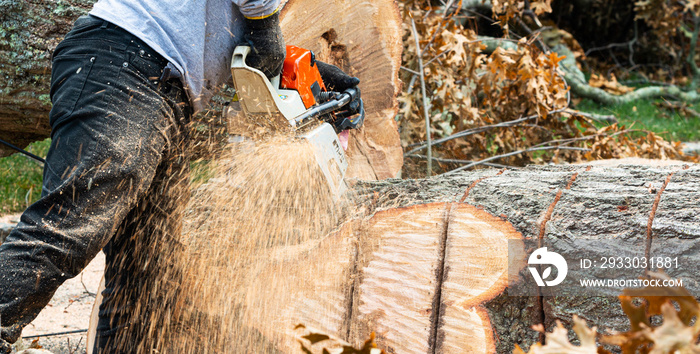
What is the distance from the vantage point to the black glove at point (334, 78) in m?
2.23

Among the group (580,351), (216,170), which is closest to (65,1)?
(216,170)

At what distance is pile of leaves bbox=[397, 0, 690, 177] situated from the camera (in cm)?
309

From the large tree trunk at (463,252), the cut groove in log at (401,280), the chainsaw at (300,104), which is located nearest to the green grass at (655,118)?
the chainsaw at (300,104)

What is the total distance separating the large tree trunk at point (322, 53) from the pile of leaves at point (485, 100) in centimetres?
40

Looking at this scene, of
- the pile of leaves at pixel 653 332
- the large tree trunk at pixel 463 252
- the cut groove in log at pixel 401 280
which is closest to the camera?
the pile of leaves at pixel 653 332

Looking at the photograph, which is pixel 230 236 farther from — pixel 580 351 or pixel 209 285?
pixel 580 351

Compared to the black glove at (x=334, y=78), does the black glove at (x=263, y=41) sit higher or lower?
higher

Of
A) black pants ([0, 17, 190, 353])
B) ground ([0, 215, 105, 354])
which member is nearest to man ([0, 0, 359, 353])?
black pants ([0, 17, 190, 353])

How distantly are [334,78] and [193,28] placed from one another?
73 cm

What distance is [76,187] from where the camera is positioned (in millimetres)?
1407

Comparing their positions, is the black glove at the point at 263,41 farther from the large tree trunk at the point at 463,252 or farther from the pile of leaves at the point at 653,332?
the pile of leaves at the point at 653,332

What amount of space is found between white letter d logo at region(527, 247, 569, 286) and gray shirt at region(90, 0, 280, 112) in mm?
1049

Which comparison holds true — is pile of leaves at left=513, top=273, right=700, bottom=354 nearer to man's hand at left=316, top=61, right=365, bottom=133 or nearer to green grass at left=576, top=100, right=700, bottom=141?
man's hand at left=316, top=61, right=365, bottom=133

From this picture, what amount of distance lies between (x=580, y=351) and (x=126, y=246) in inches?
59.9
